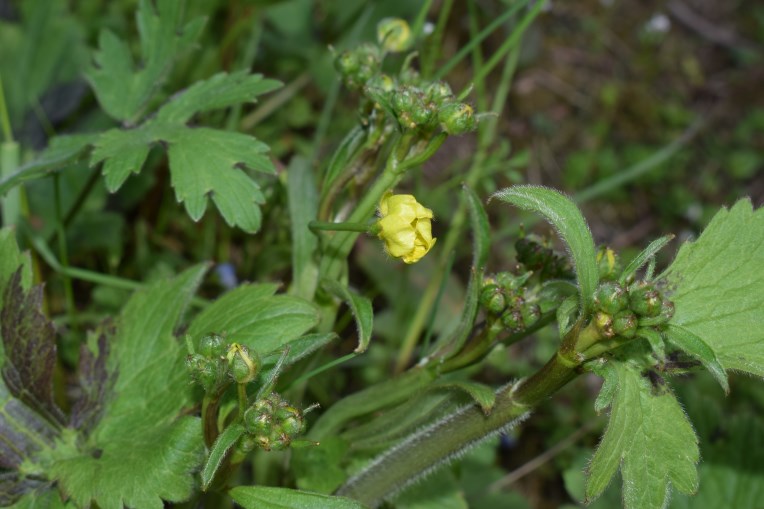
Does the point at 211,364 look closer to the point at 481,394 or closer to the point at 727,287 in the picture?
the point at 481,394

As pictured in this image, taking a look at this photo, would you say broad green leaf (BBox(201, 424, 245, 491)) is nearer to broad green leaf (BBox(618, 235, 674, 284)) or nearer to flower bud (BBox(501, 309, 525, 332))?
flower bud (BBox(501, 309, 525, 332))

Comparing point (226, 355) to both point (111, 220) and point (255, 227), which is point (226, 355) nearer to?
point (255, 227)

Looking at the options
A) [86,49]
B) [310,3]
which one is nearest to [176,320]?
[86,49]

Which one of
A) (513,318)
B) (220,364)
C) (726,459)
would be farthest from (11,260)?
(726,459)

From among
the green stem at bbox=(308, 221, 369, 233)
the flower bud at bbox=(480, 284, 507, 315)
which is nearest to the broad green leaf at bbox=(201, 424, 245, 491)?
the green stem at bbox=(308, 221, 369, 233)

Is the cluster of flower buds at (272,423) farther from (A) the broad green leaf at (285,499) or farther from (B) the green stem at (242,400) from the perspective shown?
(A) the broad green leaf at (285,499)

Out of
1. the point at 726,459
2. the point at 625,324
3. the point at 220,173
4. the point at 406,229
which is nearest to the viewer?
the point at 625,324
